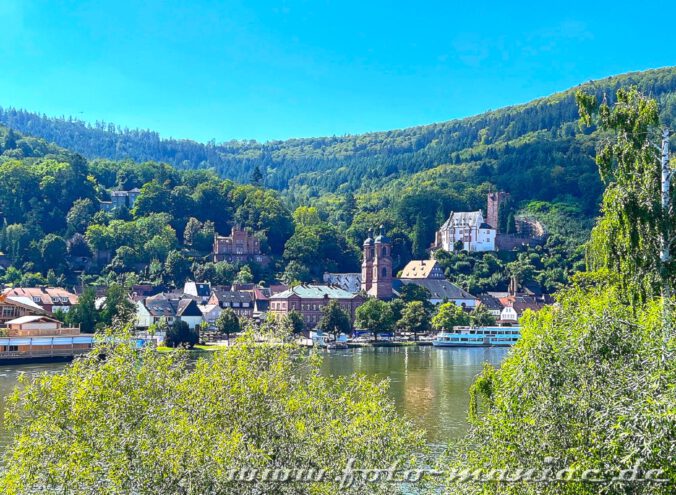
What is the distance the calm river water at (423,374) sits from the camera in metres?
38.0

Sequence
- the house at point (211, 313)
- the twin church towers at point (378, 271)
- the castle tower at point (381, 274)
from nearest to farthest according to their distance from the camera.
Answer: the house at point (211, 313), the castle tower at point (381, 274), the twin church towers at point (378, 271)

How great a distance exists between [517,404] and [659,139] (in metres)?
7.02

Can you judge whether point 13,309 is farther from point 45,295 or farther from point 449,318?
point 449,318

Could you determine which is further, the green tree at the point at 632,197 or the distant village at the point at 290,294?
the distant village at the point at 290,294

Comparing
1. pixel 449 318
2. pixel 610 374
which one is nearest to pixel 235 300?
pixel 449 318

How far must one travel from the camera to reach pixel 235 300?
114m

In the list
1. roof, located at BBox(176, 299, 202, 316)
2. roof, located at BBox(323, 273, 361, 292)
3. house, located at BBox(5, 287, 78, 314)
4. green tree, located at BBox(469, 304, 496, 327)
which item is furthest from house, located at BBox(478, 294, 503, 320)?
house, located at BBox(5, 287, 78, 314)

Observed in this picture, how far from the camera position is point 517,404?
48.8 ft

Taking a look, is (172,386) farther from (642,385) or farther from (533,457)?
(642,385)

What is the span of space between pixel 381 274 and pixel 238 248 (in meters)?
30.2

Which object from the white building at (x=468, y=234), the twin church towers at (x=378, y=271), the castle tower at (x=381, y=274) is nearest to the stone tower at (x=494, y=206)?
the white building at (x=468, y=234)

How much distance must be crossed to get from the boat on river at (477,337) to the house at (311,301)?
1431 cm

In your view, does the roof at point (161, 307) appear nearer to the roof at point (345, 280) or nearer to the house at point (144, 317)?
the house at point (144, 317)

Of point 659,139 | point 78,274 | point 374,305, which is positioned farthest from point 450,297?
point 659,139
